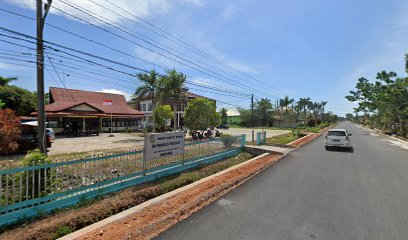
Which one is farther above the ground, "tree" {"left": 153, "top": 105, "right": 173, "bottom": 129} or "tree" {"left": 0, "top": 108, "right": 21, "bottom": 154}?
"tree" {"left": 153, "top": 105, "right": 173, "bottom": 129}

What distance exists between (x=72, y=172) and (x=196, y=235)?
3.97m

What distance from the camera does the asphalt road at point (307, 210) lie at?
5.03 metres

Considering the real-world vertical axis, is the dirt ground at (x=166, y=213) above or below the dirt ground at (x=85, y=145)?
below

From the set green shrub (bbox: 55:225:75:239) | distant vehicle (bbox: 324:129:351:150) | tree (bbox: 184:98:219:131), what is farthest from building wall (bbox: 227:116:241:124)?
green shrub (bbox: 55:225:75:239)

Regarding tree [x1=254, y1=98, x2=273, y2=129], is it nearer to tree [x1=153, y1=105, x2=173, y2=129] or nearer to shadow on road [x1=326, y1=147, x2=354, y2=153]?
tree [x1=153, y1=105, x2=173, y2=129]

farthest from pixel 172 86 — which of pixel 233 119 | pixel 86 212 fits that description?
pixel 233 119

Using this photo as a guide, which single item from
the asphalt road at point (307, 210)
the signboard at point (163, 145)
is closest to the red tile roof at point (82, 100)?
the signboard at point (163, 145)

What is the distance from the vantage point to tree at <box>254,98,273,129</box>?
237 ft

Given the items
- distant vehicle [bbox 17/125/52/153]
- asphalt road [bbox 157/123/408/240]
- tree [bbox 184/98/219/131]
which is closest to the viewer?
asphalt road [bbox 157/123/408/240]

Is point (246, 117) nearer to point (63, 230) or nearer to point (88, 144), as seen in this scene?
point (88, 144)

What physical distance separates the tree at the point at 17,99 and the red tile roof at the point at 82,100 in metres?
3.29

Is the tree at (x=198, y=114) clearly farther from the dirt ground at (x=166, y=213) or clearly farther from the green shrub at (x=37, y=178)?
the green shrub at (x=37, y=178)

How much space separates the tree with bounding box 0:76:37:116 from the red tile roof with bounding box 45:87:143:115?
3.29 metres

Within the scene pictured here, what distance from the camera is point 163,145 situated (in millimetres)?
9656
